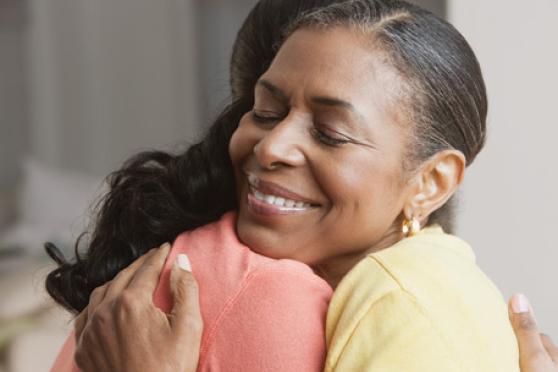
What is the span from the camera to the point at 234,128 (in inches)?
54.6

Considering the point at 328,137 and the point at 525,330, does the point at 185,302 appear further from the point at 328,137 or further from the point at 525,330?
the point at 525,330

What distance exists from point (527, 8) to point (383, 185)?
0.74 metres

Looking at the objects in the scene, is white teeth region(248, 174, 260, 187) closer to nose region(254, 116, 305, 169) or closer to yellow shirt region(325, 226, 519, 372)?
nose region(254, 116, 305, 169)

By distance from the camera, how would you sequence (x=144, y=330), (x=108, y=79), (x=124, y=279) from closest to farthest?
(x=144, y=330) < (x=124, y=279) < (x=108, y=79)

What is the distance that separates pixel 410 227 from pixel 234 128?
1.10 ft

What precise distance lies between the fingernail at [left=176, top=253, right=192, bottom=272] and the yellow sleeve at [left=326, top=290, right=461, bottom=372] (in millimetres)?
227

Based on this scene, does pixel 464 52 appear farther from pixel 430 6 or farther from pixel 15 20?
pixel 15 20

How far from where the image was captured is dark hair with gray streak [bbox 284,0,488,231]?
3.76 feet

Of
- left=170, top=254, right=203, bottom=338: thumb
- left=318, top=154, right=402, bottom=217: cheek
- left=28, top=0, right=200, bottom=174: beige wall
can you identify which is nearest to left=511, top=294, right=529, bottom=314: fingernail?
left=318, top=154, right=402, bottom=217: cheek

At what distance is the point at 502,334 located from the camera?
1103 mm

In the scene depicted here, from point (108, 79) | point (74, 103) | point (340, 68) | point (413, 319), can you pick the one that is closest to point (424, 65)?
point (340, 68)

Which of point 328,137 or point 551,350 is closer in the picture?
point 328,137

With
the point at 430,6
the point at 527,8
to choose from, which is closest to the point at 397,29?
the point at 527,8

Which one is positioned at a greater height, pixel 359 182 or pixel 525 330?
pixel 359 182
